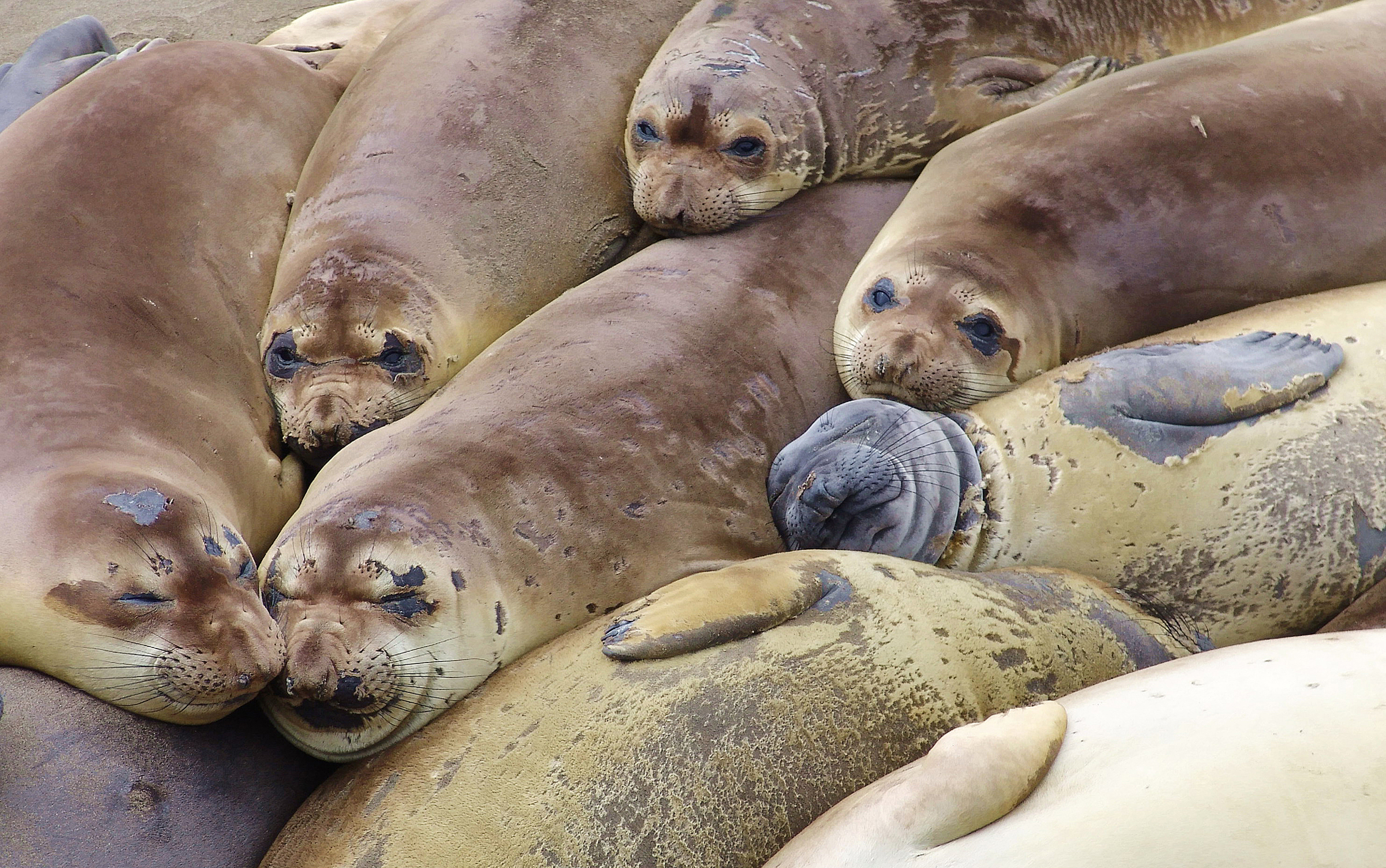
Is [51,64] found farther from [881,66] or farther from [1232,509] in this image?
[1232,509]

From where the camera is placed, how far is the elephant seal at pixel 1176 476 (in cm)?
215

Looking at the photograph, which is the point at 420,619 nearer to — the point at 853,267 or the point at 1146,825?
the point at 1146,825

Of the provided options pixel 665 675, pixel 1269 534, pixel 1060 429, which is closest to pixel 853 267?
pixel 1060 429

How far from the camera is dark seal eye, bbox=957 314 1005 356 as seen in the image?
2453 millimetres

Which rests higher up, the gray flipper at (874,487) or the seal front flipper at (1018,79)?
the seal front flipper at (1018,79)

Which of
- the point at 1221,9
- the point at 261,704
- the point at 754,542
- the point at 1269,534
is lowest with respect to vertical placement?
the point at 261,704

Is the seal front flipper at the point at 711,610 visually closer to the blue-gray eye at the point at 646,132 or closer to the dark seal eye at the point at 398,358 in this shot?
the dark seal eye at the point at 398,358

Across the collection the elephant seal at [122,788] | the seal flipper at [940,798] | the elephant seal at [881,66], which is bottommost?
the elephant seal at [122,788]

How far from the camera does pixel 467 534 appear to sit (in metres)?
2.03

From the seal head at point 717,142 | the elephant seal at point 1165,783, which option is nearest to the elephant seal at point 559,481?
the seal head at point 717,142

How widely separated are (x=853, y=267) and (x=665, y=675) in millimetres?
1302

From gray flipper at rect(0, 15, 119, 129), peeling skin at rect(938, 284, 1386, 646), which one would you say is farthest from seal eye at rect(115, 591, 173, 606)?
gray flipper at rect(0, 15, 119, 129)

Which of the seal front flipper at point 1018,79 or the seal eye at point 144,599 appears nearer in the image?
the seal eye at point 144,599

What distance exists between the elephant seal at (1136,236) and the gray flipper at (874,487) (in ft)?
0.56
